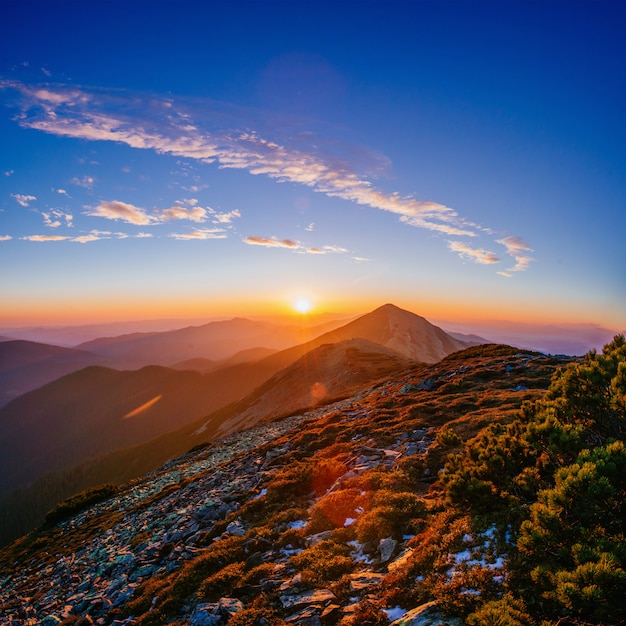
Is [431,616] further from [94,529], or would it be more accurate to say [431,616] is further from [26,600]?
[94,529]

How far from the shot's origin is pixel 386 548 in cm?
1120

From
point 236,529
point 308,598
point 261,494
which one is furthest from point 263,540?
point 261,494

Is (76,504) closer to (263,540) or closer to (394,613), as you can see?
(263,540)

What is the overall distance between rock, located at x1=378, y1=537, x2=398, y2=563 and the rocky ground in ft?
0.13

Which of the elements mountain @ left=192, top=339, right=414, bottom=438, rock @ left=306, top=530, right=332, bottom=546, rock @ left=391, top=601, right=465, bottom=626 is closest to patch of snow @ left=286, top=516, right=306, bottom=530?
rock @ left=306, top=530, right=332, bottom=546

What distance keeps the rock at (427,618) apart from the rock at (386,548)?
274 cm

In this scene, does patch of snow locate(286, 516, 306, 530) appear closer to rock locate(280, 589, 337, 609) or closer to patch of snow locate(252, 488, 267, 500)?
rock locate(280, 589, 337, 609)

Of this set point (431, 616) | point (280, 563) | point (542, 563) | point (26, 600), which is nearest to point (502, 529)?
point (542, 563)

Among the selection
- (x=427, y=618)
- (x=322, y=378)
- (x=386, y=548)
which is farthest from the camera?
(x=322, y=378)

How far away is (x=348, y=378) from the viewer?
261 feet

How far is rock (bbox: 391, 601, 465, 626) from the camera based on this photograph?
7357 mm

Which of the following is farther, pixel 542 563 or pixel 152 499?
pixel 152 499

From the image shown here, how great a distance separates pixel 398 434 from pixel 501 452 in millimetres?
11785

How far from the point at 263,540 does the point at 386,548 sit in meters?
5.61
